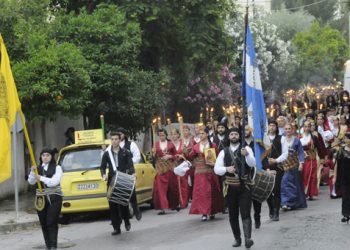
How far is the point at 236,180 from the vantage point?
1167 cm

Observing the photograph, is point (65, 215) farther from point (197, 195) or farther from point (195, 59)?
point (195, 59)

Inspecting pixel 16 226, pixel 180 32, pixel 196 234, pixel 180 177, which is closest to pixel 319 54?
pixel 180 32

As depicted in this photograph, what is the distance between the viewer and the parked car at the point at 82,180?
15945 millimetres

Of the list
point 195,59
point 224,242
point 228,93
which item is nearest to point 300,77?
point 228,93

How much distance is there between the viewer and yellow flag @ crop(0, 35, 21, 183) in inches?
494

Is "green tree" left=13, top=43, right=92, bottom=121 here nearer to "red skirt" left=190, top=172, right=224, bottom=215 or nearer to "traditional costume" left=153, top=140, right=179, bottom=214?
"traditional costume" left=153, top=140, right=179, bottom=214

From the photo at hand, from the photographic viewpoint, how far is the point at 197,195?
1543 cm

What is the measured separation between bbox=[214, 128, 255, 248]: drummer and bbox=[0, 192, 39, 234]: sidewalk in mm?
5615

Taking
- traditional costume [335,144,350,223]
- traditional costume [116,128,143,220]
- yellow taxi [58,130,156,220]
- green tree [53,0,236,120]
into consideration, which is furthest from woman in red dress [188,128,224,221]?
green tree [53,0,236,120]

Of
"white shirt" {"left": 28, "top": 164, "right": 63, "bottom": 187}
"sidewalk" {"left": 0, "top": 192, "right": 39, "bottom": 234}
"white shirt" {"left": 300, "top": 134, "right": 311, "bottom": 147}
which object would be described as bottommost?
"sidewalk" {"left": 0, "top": 192, "right": 39, "bottom": 234}

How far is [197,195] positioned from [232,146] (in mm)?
3756

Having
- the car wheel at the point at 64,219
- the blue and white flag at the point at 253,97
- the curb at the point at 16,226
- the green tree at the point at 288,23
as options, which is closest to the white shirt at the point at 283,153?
the blue and white flag at the point at 253,97

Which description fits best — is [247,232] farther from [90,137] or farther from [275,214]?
[90,137]

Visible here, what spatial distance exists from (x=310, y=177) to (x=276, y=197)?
3.74 metres
